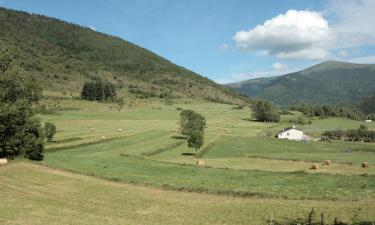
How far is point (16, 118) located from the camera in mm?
49531

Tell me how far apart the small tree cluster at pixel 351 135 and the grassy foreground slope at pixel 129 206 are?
94431mm

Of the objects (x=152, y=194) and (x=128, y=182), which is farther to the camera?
(x=128, y=182)

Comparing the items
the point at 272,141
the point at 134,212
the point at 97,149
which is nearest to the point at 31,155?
the point at 97,149

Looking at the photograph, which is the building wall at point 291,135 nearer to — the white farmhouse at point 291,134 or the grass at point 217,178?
the white farmhouse at point 291,134

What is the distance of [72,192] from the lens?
118 feet

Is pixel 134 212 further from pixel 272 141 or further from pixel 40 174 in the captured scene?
pixel 272 141

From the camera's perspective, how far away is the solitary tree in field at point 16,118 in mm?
49188

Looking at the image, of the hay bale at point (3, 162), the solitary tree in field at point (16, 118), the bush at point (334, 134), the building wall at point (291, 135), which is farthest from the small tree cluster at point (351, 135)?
the hay bale at point (3, 162)

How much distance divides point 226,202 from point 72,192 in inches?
519

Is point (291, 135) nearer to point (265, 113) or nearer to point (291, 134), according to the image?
point (291, 134)

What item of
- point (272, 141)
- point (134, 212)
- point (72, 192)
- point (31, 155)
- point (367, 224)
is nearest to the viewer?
point (367, 224)

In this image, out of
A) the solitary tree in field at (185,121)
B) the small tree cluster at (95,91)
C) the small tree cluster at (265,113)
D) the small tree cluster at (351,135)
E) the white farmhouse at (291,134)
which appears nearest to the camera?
the solitary tree in field at (185,121)

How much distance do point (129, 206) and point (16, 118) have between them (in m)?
24.8

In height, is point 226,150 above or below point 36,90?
below
